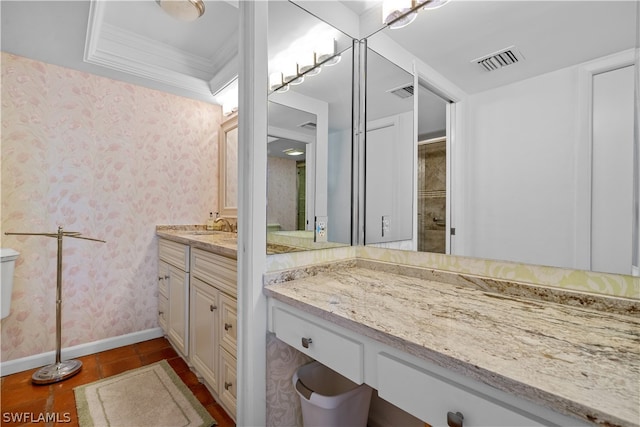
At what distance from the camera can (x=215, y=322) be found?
156 cm

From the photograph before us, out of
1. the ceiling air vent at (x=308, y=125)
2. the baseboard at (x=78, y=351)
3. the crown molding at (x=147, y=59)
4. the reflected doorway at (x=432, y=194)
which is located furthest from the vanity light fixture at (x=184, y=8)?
the baseboard at (x=78, y=351)

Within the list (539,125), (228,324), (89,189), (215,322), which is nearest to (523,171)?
(539,125)

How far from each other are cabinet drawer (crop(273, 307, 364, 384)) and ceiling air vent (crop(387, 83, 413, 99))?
1.15 meters

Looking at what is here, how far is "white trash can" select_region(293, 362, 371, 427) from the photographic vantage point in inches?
42.5

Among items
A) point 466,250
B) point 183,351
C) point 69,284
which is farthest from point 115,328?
point 466,250

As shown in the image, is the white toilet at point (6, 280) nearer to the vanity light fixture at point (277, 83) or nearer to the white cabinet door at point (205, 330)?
the white cabinet door at point (205, 330)

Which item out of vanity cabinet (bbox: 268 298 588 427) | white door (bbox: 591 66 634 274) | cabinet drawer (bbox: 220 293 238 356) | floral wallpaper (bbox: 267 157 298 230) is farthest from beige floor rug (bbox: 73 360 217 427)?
white door (bbox: 591 66 634 274)

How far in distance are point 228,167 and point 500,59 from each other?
2.41 metres

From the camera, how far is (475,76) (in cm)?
110

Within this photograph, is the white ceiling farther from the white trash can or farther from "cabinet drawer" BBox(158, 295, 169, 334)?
"cabinet drawer" BBox(158, 295, 169, 334)

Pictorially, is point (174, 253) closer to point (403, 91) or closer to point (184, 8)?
point (184, 8)

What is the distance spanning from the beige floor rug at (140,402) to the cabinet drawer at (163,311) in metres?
0.46

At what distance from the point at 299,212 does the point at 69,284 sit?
82.9 inches

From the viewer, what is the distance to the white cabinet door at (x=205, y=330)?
158 cm
